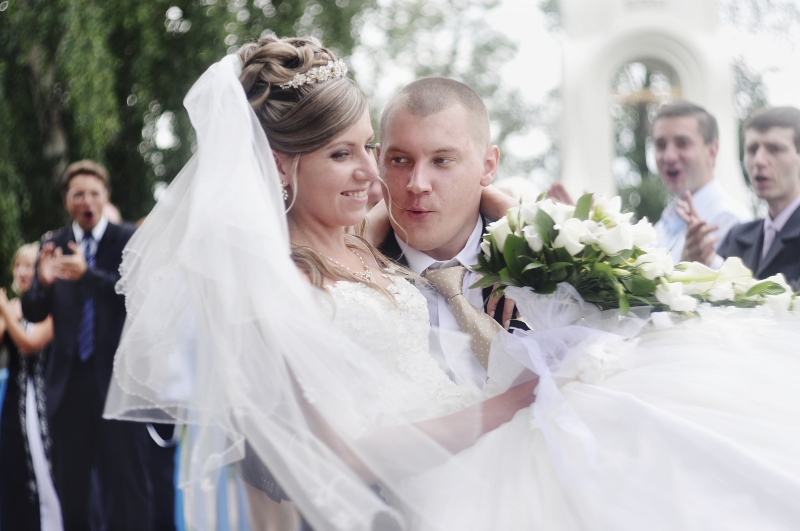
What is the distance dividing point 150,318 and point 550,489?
1254 millimetres

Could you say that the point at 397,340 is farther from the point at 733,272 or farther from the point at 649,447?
the point at 733,272

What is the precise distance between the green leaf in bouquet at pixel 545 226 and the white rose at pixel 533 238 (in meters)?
0.01

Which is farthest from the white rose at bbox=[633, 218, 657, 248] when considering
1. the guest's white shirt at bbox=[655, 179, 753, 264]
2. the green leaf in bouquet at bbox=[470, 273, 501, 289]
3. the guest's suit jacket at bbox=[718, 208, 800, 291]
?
the guest's white shirt at bbox=[655, 179, 753, 264]

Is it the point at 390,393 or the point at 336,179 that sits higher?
the point at 336,179

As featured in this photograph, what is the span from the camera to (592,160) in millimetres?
8539

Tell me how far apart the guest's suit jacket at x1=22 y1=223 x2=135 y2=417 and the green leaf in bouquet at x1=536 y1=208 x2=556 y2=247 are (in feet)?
12.9

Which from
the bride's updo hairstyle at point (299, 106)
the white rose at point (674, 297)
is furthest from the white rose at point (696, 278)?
the bride's updo hairstyle at point (299, 106)

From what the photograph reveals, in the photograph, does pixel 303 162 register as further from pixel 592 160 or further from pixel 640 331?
pixel 592 160

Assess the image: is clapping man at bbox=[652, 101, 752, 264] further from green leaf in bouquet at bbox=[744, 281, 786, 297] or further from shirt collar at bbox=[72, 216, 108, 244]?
shirt collar at bbox=[72, 216, 108, 244]

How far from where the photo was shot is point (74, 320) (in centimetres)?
582

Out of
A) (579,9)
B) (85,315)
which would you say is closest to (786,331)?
(85,315)

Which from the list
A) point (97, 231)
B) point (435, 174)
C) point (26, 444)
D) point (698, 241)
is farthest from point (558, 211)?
point (26, 444)

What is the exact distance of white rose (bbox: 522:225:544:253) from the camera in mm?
2531

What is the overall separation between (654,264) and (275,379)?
116cm
